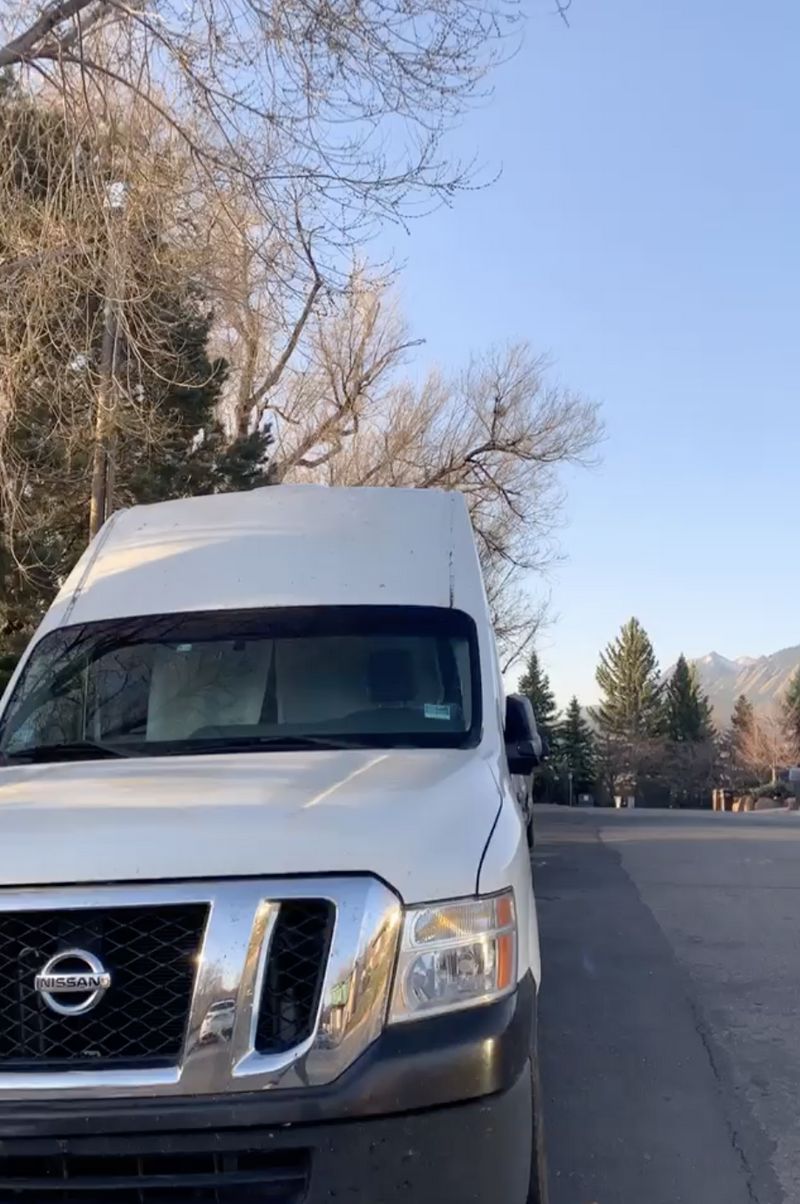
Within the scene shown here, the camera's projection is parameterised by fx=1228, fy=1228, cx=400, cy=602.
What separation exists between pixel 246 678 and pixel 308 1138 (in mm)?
2399

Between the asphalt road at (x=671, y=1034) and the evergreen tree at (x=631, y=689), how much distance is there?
7904 centimetres

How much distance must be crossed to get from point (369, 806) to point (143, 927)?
650 mm

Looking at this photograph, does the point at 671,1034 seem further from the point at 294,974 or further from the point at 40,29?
the point at 40,29

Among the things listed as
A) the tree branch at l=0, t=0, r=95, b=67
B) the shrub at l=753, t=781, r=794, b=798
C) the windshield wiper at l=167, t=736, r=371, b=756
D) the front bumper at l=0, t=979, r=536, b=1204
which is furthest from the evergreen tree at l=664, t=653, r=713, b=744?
the front bumper at l=0, t=979, r=536, b=1204

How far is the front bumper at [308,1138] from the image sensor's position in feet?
9.05

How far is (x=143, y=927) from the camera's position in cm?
295

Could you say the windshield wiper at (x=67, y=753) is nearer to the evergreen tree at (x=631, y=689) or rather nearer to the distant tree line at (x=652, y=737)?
the distant tree line at (x=652, y=737)

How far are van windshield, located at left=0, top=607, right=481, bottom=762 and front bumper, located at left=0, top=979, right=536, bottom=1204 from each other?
68.8 inches

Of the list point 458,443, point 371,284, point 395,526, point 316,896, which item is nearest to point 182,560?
point 395,526

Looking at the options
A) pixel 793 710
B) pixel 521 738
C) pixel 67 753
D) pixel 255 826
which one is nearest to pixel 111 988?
pixel 255 826

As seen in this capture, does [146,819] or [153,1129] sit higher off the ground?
[146,819]

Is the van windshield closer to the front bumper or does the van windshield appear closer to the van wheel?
the van wheel

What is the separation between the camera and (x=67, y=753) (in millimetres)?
4344

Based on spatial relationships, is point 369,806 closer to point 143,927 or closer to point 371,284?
point 143,927
